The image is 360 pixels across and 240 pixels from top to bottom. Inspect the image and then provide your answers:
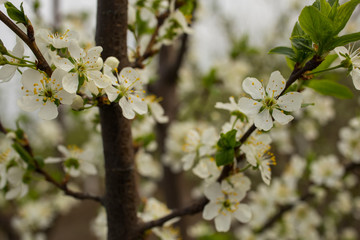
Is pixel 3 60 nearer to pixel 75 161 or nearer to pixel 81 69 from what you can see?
pixel 81 69

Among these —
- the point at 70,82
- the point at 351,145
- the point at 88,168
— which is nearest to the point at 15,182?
the point at 88,168

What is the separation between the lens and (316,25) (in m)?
0.75

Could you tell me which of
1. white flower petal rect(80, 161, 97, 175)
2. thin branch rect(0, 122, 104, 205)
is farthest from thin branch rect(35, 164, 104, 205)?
white flower petal rect(80, 161, 97, 175)

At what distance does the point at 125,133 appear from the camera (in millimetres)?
979

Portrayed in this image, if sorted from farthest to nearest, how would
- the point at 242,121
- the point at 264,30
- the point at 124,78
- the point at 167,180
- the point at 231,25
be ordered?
the point at 231,25
the point at 264,30
the point at 167,180
the point at 242,121
the point at 124,78

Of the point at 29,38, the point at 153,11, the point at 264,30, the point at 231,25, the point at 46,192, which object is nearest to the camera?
the point at 29,38

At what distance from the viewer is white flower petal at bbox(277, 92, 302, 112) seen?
808 millimetres

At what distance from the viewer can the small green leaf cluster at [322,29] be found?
2.43ft

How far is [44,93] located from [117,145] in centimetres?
28

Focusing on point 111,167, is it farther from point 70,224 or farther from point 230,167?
point 70,224

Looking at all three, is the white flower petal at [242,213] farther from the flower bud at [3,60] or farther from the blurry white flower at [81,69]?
the flower bud at [3,60]

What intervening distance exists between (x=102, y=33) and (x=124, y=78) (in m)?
0.17

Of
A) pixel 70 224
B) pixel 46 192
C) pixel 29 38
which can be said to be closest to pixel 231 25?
pixel 46 192

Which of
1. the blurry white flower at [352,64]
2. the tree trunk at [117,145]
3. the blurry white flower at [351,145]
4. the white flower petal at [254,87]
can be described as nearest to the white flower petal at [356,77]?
the blurry white flower at [352,64]
